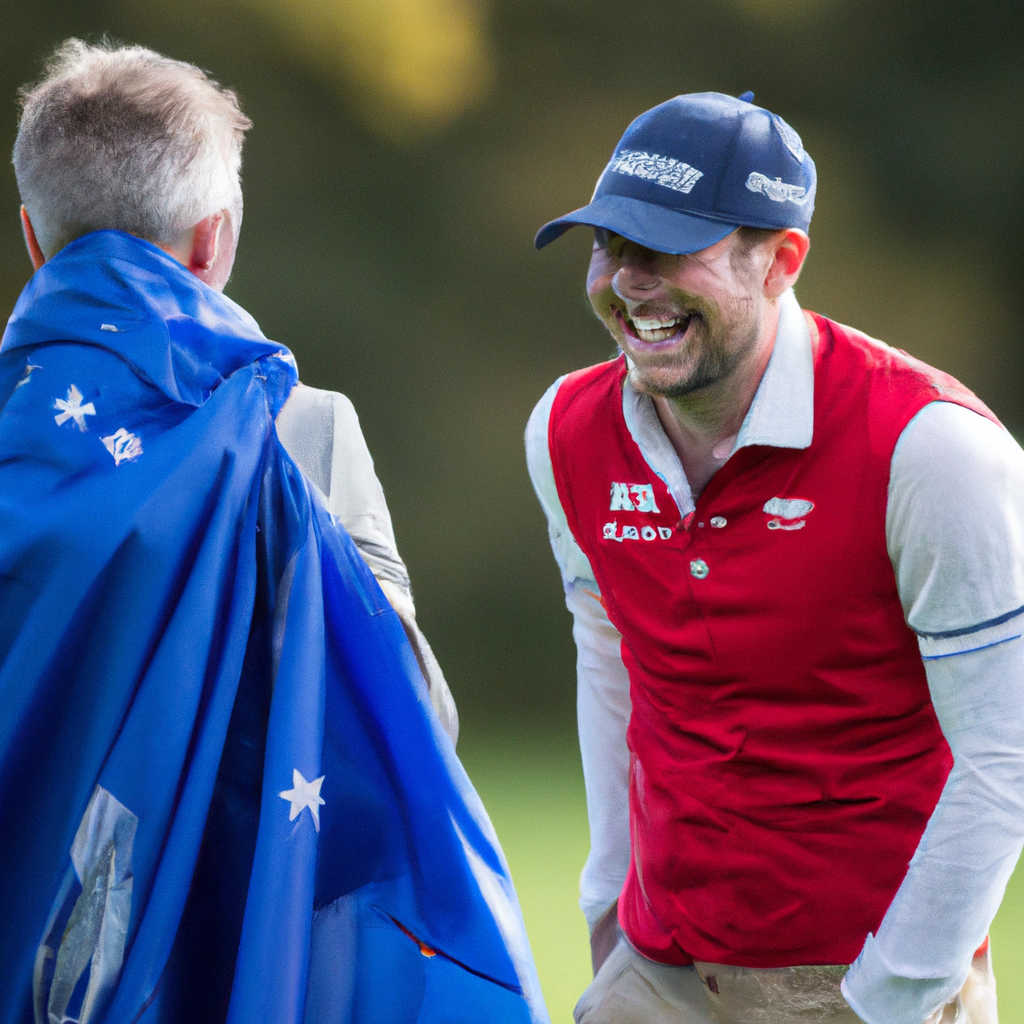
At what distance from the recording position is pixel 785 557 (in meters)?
1.40

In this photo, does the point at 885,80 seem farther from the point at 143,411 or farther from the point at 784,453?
the point at 143,411

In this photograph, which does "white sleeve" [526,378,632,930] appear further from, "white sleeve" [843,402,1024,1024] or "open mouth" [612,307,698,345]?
"white sleeve" [843,402,1024,1024]

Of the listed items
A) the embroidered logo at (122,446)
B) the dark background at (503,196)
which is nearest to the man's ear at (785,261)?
the embroidered logo at (122,446)

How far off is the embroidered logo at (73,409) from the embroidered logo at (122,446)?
0.02 metres

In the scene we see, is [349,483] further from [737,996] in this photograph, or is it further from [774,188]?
[737,996]

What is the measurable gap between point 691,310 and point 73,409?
2.18 ft

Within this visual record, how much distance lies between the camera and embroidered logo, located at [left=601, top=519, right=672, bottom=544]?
150cm

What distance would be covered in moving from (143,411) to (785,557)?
68 centimetres

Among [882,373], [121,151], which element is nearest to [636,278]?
[882,373]

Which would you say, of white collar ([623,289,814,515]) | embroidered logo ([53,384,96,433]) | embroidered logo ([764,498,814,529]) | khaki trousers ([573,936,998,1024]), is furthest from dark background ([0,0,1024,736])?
embroidered logo ([53,384,96,433])

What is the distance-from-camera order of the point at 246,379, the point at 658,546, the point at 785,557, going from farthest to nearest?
the point at 658,546 < the point at 785,557 < the point at 246,379

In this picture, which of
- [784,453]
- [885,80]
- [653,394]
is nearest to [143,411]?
[653,394]

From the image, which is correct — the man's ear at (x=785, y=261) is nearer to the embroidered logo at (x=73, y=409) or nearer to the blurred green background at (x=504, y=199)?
the embroidered logo at (x=73, y=409)

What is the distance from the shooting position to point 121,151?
120 centimetres
